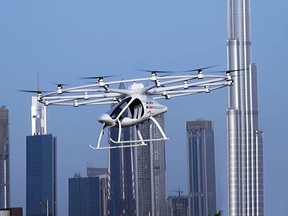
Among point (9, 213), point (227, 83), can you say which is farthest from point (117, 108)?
point (9, 213)

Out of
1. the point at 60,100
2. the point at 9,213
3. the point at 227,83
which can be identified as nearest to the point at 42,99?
the point at 60,100

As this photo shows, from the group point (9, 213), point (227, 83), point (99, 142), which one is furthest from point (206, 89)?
point (9, 213)

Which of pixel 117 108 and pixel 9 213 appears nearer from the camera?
pixel 117 108

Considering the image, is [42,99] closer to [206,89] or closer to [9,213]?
[206,89]

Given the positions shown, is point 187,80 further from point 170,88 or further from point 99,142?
point 99,142

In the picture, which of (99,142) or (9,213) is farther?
(9,213)

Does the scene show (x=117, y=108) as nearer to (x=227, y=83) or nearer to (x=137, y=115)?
(x=137, y=115)

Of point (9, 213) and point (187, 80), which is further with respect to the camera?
point (9, 213)
